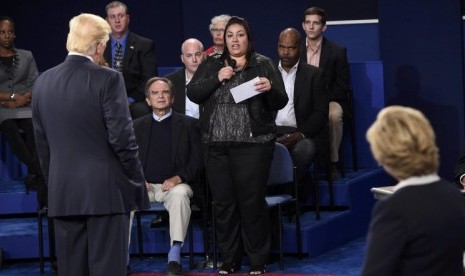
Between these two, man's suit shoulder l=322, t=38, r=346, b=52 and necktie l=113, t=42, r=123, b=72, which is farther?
necktie l=113, t=42, r=123, b=72

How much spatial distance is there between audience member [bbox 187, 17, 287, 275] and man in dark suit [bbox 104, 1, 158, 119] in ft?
4.83

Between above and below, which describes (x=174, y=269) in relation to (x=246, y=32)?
below

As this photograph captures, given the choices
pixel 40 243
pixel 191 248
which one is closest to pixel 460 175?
pixel 191 248

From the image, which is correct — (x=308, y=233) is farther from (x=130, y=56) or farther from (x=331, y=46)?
(x=130, y=56)

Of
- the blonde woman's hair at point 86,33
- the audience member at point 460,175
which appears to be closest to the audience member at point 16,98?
the blonde woman's hair at point 86,33

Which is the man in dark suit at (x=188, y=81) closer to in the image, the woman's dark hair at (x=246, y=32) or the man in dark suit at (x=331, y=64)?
the man in dark suit at (x=331, y=64)

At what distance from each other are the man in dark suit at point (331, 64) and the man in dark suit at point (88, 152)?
10.4 ft

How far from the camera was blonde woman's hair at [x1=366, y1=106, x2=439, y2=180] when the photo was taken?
102 inches

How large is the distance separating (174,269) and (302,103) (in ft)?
5.15

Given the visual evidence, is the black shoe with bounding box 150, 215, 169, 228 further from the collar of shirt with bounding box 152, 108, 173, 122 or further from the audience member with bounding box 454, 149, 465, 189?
the audience member with bounding box 454, 149, 465, 189

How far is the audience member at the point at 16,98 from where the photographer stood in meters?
7.38

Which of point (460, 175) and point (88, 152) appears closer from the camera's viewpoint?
point (88, 152)

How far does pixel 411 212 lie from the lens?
2.63 meters

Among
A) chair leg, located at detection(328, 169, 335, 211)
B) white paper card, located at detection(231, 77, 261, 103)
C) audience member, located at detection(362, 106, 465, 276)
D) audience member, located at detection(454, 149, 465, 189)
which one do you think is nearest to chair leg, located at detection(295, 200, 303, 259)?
chair leg, located at detection(328, 169, 335, 211)
